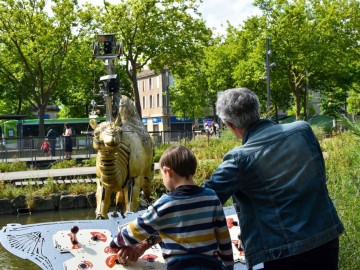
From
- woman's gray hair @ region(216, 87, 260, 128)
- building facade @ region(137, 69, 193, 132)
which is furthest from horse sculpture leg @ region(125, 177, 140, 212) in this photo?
building facade @ region(137, 69, 193, 132)

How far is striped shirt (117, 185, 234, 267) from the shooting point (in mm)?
2746

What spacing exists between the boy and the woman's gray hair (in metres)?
0.29

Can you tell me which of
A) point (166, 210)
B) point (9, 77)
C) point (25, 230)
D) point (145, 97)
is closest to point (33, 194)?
point (25, 230)

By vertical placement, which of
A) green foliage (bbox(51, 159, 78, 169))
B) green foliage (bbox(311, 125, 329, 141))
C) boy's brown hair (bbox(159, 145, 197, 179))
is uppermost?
boy's brown hair (bbox(159, 145, 197, 179))

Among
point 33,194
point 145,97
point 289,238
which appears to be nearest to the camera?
point 289,238

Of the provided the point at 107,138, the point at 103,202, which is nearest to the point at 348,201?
the point at 107,138

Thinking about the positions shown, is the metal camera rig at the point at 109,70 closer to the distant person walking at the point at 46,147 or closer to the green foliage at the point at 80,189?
the green foliage at the point at 80,189

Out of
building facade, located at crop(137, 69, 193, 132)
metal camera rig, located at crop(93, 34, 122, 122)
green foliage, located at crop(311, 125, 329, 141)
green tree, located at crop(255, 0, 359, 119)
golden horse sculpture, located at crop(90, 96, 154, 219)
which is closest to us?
golden horse sculpture, located at crop(90, 96, 154, 219)

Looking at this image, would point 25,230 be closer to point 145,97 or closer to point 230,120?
point 230,120

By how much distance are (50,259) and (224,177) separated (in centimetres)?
143

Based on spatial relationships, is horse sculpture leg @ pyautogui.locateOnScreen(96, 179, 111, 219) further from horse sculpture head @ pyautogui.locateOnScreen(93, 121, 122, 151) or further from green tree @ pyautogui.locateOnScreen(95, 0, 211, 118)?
green tree @ pyautogui.locateOnScreen(95, 0, 211, 118)

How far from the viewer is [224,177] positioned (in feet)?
8.87

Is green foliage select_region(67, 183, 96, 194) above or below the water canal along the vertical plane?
above

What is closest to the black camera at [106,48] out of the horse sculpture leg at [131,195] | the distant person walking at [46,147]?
the horse sculpture leg at [131,195]
